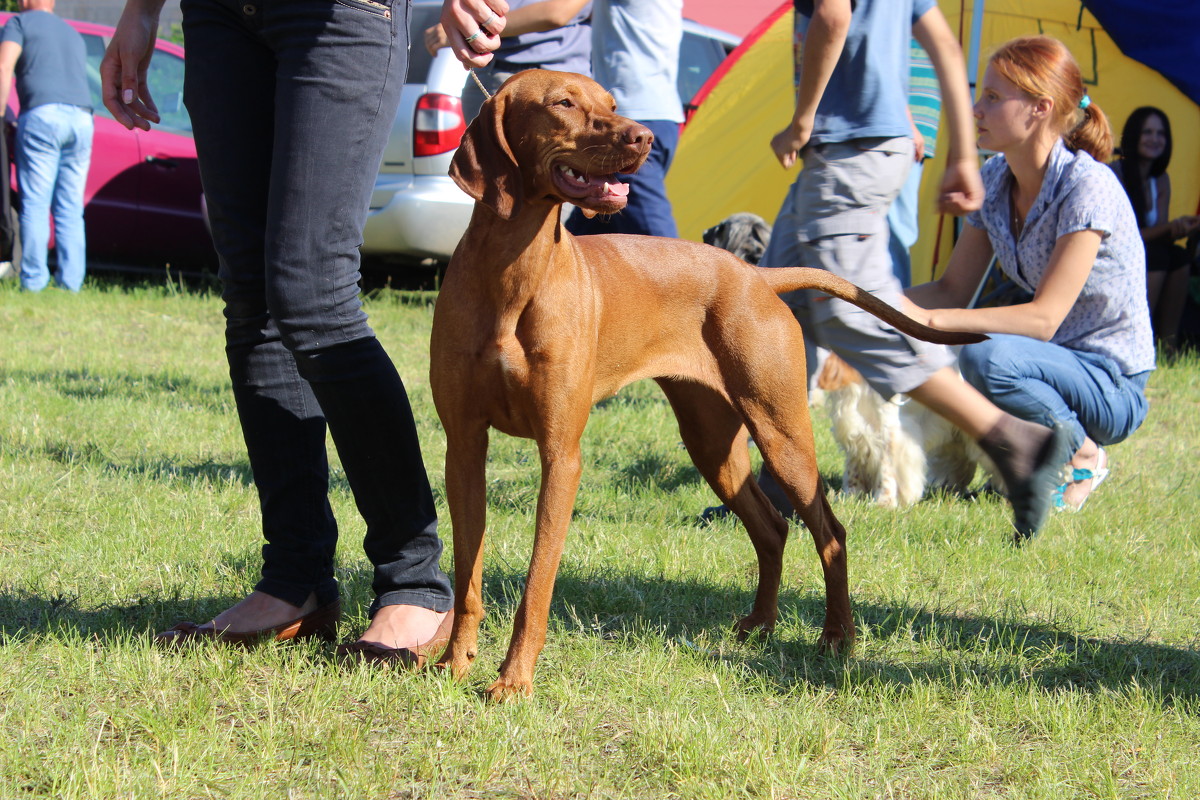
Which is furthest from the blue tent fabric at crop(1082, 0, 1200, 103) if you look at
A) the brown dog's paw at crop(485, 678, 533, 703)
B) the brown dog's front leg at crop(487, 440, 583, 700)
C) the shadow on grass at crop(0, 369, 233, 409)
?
the brown dog's paw at crop(485, 678, 533, 703)

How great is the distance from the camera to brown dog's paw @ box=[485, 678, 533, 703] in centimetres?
227

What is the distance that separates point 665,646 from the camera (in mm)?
2668

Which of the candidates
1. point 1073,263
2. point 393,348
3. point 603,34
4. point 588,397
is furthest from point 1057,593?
point 393,348

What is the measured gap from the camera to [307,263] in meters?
2.21

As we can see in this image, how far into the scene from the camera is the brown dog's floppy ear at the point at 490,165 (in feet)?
7.16

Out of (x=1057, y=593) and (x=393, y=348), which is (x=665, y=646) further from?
(x=393, y=348)

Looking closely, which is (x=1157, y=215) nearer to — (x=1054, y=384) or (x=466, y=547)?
(x=1054, y=384)

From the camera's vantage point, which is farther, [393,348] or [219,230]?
[393,348]

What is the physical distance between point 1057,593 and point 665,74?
260 cm

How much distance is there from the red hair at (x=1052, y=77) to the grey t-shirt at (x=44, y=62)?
6.66 m

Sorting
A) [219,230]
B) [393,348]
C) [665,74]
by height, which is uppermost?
[665,74]

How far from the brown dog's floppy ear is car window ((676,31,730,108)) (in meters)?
6.55

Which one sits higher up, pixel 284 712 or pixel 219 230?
pixel 219 230

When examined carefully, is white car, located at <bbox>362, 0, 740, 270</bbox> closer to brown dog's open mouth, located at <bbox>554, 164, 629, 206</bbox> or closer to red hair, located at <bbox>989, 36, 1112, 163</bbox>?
red hair, located at <bbox>989, 36, 1112, 163</bbox>
